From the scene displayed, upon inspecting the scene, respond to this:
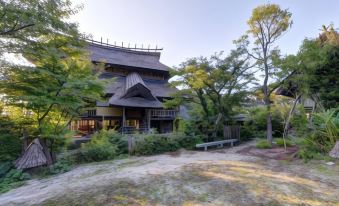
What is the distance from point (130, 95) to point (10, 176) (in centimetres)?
1194

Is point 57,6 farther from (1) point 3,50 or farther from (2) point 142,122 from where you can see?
(2) point 142,122

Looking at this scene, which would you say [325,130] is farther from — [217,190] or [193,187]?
[193,187]

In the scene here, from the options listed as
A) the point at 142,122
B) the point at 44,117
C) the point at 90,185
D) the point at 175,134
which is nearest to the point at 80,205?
the point at 90,185

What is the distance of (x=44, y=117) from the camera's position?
25.6 feet

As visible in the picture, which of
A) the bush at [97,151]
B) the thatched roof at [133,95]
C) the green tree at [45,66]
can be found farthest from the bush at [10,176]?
the thatched roof at [133,95]

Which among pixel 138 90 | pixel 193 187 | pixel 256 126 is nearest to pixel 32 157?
pixel 193 187

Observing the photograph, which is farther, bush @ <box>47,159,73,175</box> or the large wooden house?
the large wooden house

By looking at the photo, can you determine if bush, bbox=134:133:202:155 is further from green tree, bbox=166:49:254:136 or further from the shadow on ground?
the shadow on ground

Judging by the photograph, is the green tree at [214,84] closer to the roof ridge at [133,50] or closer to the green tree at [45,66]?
the green tree at [45,66]

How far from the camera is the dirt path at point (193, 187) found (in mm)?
4109

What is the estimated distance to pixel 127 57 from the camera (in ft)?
80.1

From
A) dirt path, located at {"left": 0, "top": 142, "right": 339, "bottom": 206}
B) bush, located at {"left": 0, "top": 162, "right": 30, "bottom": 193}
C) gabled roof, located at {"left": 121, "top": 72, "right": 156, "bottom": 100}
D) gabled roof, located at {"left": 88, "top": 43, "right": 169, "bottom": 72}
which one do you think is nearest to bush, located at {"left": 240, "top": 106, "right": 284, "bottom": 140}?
gabled roof, located at {"left": 121, "top": 72, "right": 156, "bottom": 100}

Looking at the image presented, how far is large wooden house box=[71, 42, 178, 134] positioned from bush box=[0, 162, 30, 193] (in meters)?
7.94

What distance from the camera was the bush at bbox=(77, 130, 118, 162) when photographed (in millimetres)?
9073
